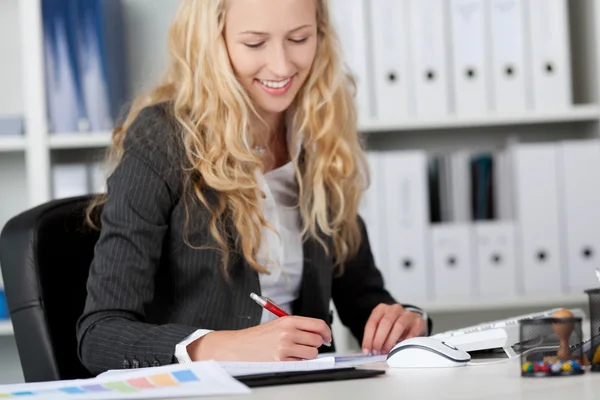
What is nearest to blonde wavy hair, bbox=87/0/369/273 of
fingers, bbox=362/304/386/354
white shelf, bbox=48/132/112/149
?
fingers, bbox=362/304/386/354

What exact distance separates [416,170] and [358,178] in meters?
0.76

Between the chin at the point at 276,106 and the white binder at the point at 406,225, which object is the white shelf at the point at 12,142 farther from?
the chin at the point at 276,106

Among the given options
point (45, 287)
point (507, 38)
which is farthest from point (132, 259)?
point (507, 38)

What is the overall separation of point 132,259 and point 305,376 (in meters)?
0.46

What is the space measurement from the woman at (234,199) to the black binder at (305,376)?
0.84 ft

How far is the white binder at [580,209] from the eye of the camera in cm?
252

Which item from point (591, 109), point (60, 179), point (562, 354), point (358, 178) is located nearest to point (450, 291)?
point (591, 109)

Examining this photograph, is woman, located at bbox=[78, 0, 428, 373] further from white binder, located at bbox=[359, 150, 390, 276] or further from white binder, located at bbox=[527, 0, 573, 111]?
white binder, located at bbox=[527, 0, 573, 111]

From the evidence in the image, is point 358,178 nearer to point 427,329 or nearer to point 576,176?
point 427,329

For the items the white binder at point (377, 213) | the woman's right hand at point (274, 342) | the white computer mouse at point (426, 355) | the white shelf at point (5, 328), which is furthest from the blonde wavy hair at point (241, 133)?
the white shelf at point (5, 328)

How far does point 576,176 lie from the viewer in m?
2.52

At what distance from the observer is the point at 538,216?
255 cm

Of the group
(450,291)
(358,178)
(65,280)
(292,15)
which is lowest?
(450,291)

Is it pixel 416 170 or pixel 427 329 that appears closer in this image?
pixel 427 329
